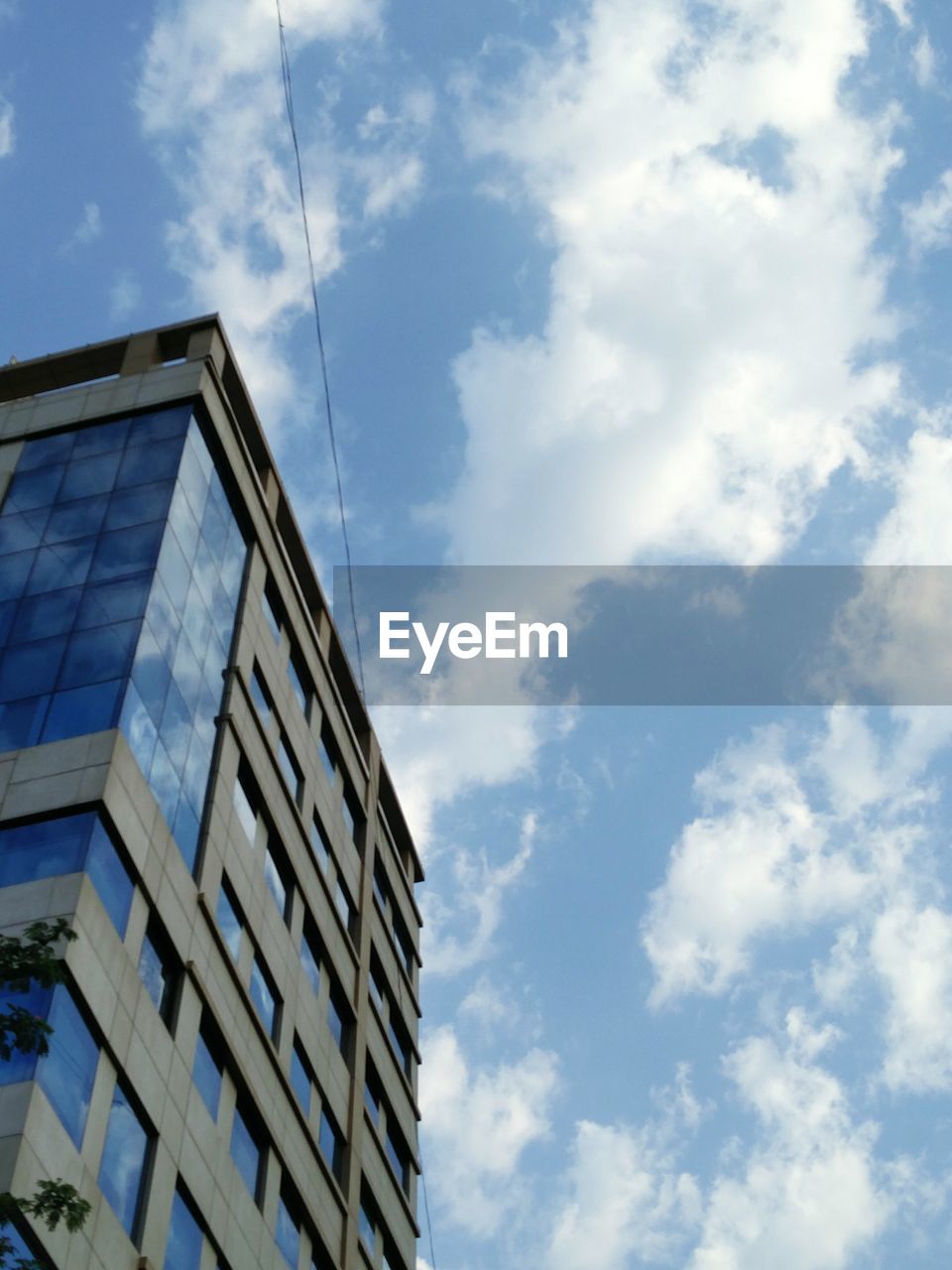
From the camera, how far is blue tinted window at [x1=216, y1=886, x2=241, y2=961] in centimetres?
3434

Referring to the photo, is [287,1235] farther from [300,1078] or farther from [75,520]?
[75,520]

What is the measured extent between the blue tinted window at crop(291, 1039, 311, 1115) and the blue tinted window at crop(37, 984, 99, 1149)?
36.7 feet

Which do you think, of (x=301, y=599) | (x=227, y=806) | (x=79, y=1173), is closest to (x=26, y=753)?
(x=227, y=806)

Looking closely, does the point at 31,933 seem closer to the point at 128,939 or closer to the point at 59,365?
the point at 128,939

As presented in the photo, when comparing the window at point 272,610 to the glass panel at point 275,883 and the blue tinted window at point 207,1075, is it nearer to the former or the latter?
the glass panel at point 275,883

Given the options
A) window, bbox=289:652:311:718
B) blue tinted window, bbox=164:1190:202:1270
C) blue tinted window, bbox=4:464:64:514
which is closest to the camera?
blue tinted window, bbox=164:1190:202:1270

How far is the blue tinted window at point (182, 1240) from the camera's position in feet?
92.1

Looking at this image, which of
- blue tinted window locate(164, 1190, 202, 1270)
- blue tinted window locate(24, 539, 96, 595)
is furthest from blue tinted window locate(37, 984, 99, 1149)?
blue tinted window locate(24, 539, 96, 595)

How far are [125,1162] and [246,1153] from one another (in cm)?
635

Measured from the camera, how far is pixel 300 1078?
3784cm

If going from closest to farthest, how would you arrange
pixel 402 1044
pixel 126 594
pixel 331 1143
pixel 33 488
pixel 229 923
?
pixel 126 594
pixel 229 923
pixel 33 488
pixel 331 1143
pixel 402 1044

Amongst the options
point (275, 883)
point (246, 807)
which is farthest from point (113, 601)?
Result: point (275, 883)

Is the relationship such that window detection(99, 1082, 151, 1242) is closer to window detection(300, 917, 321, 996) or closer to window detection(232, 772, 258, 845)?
window detection(232, 772, 258, 845)

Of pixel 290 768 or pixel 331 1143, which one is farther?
pixel 290 768
